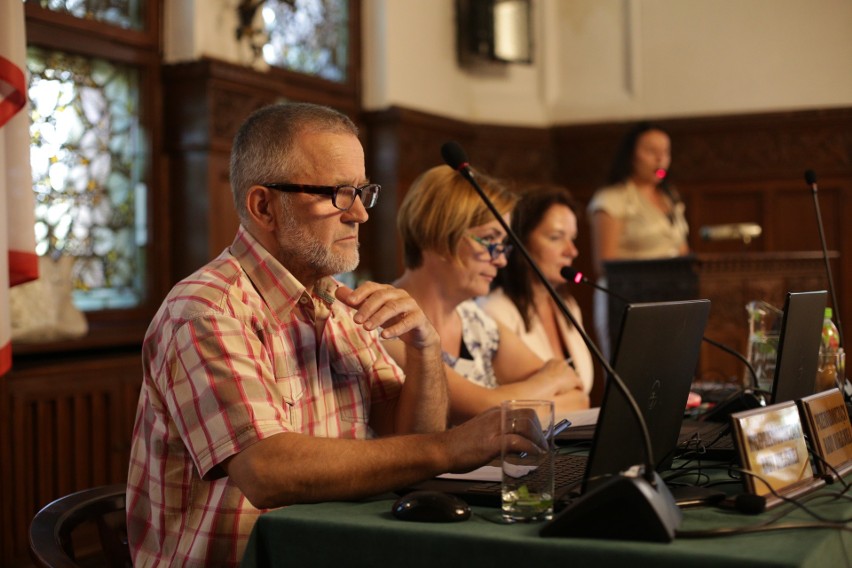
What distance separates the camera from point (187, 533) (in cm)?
162

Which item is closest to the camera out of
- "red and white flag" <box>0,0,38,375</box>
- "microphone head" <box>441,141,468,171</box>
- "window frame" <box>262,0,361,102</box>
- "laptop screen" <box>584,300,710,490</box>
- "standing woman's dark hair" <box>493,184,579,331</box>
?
"laptop screen" <box>584,300,710,490</box>

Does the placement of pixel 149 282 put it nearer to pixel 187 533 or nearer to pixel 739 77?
pixel 187 533

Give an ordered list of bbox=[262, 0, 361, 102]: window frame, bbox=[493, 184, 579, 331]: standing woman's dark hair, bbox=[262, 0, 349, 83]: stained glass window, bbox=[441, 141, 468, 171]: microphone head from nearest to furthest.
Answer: bbox=[441, 141, 468, 171]: microphone head → bbox=[493, 184, 579, 331]: standing woman's dark hair → bbox=[262, 0, 349, 83]: stained glass window → bbox=[262, 0, 361, 102]: window frame

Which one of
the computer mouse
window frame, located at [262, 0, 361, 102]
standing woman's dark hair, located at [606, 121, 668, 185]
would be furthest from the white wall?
the computer mouse

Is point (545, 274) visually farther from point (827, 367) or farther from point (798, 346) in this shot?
point (798, 346)

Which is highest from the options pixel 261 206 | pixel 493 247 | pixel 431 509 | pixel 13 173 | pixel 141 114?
pixel 141 114

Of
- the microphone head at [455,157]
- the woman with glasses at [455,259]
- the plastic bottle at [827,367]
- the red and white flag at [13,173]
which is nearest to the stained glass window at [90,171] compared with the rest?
the red and white flag at [13,173]

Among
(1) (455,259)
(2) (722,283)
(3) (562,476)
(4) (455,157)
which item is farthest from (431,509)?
(2) (722,283)

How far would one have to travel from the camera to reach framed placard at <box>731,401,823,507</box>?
1.36m

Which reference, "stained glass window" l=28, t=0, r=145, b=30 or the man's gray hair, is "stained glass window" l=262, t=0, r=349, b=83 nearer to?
"stained glass window" l=28, t=0, r=145, b=30

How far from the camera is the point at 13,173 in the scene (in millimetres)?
2330

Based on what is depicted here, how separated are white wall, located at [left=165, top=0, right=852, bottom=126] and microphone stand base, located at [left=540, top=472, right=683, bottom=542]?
4.68m

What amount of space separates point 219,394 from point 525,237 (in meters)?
2.10

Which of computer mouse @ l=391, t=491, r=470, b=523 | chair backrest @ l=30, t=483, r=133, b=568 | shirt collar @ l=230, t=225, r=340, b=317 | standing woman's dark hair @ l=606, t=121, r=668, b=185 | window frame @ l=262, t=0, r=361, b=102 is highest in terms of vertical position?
window frame @ l=262, t=0, r=361, b=102
